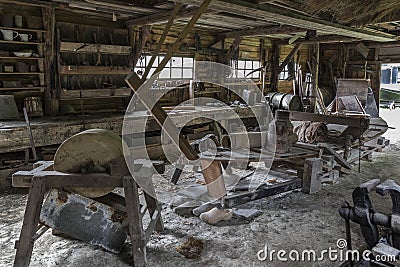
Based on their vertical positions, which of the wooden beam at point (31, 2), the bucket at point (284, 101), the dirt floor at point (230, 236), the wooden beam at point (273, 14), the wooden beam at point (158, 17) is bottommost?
the dirt floor at point (230, 236)

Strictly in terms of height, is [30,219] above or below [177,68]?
below

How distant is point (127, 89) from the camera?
21.5ft

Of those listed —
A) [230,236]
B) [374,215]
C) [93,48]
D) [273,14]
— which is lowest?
[230,236]

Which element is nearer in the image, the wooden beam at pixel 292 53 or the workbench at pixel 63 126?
the workbench at pixel 63 126

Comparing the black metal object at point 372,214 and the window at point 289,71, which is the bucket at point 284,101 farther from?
the black metal object at point 372,214

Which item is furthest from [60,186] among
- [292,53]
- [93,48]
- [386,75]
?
[386,75]

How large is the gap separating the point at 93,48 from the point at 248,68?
4.80 metres

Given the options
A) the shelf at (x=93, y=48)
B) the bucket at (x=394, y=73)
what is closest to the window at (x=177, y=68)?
the shelf at (x=93, y=48)

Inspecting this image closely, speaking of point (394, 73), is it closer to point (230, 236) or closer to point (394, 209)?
point (230, 236)

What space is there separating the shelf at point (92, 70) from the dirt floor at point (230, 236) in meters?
2.15

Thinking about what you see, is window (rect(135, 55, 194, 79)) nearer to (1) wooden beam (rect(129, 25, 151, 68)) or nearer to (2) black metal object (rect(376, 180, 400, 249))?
(1) wooden beam (rect(129, 25, 151, 68))

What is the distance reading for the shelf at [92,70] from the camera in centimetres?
568

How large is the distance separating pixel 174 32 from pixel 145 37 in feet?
3.59

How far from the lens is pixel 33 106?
17.5 ft
